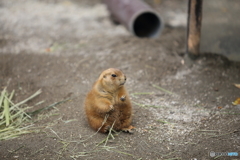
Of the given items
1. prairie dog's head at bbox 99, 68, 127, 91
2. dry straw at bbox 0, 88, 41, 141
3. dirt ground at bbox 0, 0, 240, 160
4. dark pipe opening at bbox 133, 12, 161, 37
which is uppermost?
prairie dog's head at bbox 99, 68, 127, 91

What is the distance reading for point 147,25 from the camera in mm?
7465

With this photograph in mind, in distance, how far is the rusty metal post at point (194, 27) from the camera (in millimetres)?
5289

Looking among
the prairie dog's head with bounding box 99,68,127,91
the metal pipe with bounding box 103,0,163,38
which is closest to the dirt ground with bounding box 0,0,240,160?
the metal pipe with bounding box 103,0,163,38

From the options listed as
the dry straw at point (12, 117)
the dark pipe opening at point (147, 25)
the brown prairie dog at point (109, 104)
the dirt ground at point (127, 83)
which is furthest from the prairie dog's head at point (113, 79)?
the dark pipe opening at point (147, 25)

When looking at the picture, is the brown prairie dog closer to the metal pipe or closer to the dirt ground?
the dirt ground

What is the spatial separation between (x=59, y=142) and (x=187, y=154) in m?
1.46

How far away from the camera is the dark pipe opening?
7129mm

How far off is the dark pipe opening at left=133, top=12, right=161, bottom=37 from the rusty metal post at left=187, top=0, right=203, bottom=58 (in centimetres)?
160

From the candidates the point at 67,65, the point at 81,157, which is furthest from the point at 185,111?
the point at 67,65

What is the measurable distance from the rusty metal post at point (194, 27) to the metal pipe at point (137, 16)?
1495 millimetres

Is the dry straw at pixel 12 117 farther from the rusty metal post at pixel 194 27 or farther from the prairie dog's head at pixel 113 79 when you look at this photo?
the rusty metal post at pixel 194 27

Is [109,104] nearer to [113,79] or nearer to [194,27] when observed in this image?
[113,79]

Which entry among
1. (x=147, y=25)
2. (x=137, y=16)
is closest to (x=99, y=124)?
(x=137, y=16)

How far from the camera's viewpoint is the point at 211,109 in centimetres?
419
